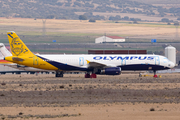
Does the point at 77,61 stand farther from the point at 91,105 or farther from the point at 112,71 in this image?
the point at 91,105

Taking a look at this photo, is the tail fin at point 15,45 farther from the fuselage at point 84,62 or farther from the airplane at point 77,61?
the fuselage at point 84,62

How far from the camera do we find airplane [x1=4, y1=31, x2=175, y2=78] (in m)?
63.7

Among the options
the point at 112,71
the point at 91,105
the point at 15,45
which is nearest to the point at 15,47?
the point at 15,45

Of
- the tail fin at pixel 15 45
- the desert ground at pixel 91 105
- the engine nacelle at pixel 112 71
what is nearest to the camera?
the desert ground at pixel 91 105

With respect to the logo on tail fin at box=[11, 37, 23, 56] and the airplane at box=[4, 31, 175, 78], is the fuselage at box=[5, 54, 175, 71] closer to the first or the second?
the airplane at box=[4, 31, 175, 78]

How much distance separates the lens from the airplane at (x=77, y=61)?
6373 cm

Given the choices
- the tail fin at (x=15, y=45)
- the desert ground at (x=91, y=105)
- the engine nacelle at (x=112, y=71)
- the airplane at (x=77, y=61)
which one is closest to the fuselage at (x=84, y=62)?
the airplane at (x=77, y=61)

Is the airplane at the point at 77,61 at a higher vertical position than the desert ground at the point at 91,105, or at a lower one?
higher

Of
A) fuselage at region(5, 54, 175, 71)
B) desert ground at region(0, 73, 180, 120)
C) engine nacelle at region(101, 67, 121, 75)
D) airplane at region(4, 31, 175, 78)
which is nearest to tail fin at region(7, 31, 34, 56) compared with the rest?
airplane at region(4, 31, 175, 78)

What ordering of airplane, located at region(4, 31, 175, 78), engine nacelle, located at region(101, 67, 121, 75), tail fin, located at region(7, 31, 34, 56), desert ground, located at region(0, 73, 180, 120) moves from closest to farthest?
desert ground, located at region(0, 73, 180, 120)
engine nacelle, located at region(101, 67, 121, 75)
airplane, located at region(4, 31, 175, 78)
tail fin, located at region(7, 31, 34, 56)

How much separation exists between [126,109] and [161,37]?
145463mm

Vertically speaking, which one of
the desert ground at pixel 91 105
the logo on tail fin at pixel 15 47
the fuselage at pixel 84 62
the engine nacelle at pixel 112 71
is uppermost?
the logo on tail fin at pixel 15 47

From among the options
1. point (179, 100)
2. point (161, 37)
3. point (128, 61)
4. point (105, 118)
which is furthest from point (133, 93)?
point (161, 37)

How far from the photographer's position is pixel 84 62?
64.7 metres
